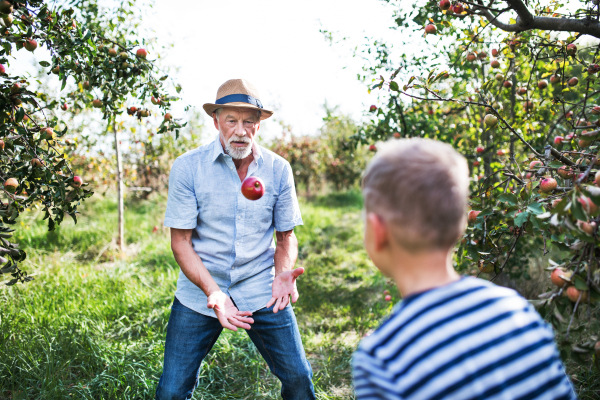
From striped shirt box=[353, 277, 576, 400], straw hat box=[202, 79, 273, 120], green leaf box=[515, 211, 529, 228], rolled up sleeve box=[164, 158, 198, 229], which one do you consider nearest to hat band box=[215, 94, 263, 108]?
straw hat box=[202, 79, 273, 120]

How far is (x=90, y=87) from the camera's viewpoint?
8.16 ft

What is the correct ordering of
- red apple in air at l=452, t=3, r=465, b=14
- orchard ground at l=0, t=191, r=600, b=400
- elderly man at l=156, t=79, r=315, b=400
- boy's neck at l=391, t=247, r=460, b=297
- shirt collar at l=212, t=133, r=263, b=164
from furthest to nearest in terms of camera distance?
orchard ground at l=0, t=191, r=600, b=400 → red apple in air at l=452, t=3, r=465, b=14 → shirt collar at l=212, t=133, r=263, b=164 → elderly man at l=156, t=79, r=315, b=400 → boy's neck at l=391, t=247, r=460, b=297

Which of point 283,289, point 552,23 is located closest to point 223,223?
point 283,289

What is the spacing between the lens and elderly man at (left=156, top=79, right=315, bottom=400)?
6.12 ft

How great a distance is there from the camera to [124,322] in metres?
3.29

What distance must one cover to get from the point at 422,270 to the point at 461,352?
7.1 inches

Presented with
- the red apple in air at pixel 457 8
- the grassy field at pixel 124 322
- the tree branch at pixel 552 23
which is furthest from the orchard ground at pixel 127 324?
the red apple in air at pixel 457 8

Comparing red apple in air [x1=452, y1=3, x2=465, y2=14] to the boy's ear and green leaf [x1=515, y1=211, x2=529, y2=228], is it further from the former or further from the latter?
the boy's ear

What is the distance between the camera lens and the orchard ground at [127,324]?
249cm

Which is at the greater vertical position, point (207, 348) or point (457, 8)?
point (457, 8)

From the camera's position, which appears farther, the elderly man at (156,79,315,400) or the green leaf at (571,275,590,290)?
the elderly man at (156,79,315,400)

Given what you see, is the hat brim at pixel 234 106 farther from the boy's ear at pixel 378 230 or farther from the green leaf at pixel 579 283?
the green leaf at pixel 579 283

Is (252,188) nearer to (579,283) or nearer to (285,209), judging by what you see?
(285,209)

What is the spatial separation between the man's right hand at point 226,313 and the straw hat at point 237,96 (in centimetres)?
93
